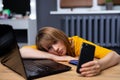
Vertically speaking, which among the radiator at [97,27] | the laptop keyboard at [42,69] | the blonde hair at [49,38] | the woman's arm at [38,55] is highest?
the blonde hair at [49,38]

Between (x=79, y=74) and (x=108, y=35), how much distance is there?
289cm

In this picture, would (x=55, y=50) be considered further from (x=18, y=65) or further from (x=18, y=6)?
(x=18, y=6)

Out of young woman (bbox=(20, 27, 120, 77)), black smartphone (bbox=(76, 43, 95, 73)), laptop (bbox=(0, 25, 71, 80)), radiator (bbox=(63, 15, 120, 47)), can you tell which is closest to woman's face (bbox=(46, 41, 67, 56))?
young woman (bbox=(20, 27, 120, 77))

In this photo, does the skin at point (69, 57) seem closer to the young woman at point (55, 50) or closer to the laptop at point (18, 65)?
the young woman at point (55, 50)

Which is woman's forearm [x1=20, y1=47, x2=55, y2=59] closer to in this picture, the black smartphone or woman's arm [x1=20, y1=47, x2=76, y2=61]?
woman's arm [x1=20, y1=47, x2=76, y2=61]

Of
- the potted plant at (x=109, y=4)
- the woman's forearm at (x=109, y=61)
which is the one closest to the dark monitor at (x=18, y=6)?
the potted plant at (x=109, y=4)

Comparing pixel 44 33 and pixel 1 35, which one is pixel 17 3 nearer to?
pixel 44 33

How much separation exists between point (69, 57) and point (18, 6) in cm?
267

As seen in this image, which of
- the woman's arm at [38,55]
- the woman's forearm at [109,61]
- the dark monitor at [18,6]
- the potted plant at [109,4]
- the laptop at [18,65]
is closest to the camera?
the laptop at [18,65]

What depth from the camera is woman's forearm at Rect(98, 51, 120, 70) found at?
1.05 metres

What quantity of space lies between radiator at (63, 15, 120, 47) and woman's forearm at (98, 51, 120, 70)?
250 centimetres

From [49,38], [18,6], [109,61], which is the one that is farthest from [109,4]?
[109,61]

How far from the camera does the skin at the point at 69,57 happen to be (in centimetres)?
92

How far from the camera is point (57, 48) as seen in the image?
132cm
